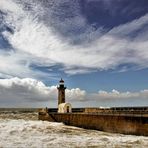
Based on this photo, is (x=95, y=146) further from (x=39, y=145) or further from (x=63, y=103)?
(x=63, y=103)

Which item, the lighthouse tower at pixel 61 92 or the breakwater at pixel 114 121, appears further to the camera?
the lighthouse tower at pixel 61 92

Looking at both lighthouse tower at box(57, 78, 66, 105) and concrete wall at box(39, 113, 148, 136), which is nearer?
concrete wall at box(39, 113, 148, 136)

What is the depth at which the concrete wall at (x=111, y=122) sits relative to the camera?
23781 millimetres

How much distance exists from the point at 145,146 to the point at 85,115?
15937 millimetres

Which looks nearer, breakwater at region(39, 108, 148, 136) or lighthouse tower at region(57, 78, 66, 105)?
breakwater at region(39, 108, 148, 136)

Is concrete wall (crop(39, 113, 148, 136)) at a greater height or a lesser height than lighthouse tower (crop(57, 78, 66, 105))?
lesser

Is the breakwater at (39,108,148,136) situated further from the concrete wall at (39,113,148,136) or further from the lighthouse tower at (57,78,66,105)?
the lighthouse tower at (57,78,66,105)

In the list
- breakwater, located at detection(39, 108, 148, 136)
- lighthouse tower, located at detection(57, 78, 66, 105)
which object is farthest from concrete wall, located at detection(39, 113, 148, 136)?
lighthouse tower, located at detection(57, 78, 66, 105)

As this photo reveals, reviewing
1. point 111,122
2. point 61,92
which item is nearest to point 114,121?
point 111,122

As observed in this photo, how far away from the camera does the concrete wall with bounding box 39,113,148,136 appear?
78.0 ft

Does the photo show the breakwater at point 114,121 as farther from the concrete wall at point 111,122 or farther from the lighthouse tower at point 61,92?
the lighthouse tower at point 61,92

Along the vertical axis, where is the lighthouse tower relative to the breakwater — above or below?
above

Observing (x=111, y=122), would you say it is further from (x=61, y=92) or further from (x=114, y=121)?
(x=61, y=92)

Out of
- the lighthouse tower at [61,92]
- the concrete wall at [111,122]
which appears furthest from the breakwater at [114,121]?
the lighthouse tower at [61,92]
